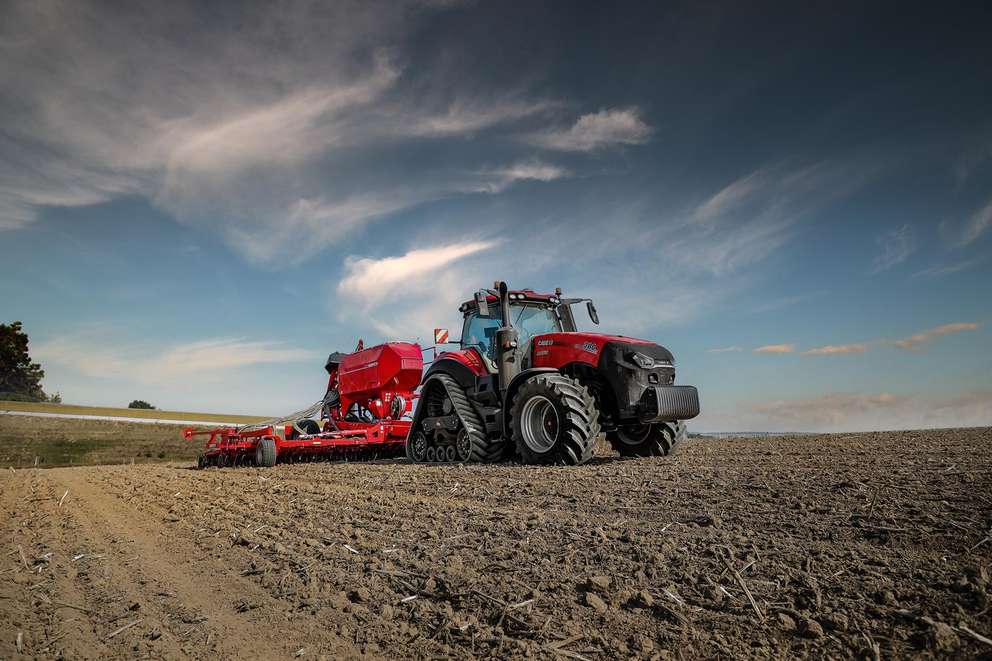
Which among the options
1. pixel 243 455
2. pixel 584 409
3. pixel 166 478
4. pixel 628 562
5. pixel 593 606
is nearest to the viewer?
pixel 593 606

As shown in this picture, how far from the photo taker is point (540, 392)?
8070mm

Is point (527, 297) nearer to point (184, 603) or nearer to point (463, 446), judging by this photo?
point (463, 446)

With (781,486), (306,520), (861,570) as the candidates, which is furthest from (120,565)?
(781,486)

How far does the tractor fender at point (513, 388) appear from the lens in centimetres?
845

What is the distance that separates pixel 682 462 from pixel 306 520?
14.2ft

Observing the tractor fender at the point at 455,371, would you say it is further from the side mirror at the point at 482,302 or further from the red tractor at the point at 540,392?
the side mirror at the point at 482,302

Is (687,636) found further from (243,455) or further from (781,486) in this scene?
(243,455)

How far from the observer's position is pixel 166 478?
969 cm

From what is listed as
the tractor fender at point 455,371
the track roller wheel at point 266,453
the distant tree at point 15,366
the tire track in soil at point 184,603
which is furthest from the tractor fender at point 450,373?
the distant tree at point 15,366

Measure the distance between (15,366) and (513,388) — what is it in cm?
4677

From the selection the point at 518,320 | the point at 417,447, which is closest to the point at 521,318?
the point at 518,320

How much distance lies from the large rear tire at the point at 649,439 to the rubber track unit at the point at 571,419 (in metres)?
1.40

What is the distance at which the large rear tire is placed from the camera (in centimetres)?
880

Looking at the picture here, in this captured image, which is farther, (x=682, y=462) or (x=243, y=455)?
(x=243, y=455)
